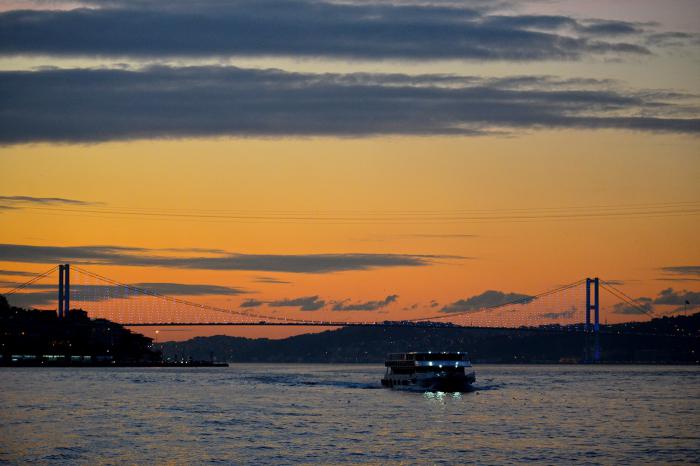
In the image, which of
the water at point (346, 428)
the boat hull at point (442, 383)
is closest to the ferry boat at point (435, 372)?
the boat hull at point (442, 383)

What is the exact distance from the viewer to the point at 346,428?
2479 inches

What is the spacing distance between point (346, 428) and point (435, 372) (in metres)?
41.9

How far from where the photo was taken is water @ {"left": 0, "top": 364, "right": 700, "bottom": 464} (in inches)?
1951

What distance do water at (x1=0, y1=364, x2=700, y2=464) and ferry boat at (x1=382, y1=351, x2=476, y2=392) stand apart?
223cm

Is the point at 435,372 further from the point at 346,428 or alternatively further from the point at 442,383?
the point at 346,428

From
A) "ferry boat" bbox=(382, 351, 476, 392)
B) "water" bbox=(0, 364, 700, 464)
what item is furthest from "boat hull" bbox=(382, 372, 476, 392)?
"water" bbox=(0, 364, 700, 464)

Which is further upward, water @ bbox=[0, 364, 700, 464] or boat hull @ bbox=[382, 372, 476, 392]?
boat hull @ bbox=[382, 372, 476, 392]

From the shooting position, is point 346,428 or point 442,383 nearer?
point 346,428

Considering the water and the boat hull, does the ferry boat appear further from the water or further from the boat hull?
the water

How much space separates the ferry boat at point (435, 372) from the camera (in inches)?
4023

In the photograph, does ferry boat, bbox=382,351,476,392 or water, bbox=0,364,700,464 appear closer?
water, bbox=0,364,700,464

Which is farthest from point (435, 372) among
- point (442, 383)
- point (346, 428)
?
point (346, 428)

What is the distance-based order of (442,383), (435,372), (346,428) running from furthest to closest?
(435,372), (442,383), (346,428)

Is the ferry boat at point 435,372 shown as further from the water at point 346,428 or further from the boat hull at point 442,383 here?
the water at point 346,428
